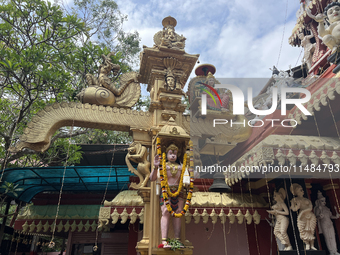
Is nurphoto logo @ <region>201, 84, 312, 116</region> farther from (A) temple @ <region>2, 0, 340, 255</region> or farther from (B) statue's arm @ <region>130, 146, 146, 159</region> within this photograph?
(B) statue's arm @ <region>130, 146, 146, 159</region>

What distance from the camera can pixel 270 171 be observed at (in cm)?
512

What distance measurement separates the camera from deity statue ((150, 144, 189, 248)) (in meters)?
4.08

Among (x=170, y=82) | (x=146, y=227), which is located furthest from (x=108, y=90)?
(x=146, y=227)

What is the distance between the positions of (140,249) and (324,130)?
5032 millimetres

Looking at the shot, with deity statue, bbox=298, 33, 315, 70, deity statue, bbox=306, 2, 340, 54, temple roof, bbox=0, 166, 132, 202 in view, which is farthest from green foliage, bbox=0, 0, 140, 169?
deity statue, bbox=298, 33, 315, 70

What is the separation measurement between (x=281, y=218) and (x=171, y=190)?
112 inches

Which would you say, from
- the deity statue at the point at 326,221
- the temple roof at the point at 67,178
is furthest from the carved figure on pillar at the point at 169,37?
the deity statue at the point at 326,221

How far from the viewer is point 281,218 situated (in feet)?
17.2

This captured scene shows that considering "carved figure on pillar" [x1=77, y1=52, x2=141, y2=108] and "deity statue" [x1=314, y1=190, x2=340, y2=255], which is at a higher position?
"carved figure on pillar" [x1=77, y1=52, x2=141, y2=108]

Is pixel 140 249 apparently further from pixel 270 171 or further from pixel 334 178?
pixel 334 178

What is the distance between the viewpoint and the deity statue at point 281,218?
5.05 meters

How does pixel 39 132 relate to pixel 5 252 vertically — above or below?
above

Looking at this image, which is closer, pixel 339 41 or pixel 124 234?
pixel 339 41

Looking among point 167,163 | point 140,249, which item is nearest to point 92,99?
point 167,163
